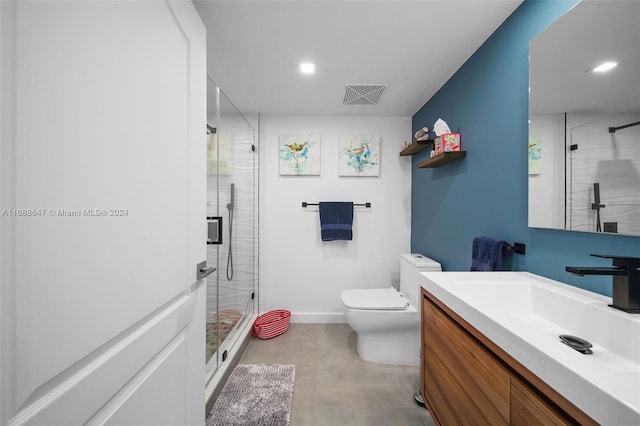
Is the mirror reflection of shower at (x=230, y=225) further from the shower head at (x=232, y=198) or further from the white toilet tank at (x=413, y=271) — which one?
the white toilet tank at (x=413, y=271)

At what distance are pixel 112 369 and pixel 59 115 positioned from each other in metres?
0.63

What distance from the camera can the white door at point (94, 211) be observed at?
0.44 m

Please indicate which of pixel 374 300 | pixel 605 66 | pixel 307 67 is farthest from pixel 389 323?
pixel 307 67

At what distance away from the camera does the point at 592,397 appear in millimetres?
446

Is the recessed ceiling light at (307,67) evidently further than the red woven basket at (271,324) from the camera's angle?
No

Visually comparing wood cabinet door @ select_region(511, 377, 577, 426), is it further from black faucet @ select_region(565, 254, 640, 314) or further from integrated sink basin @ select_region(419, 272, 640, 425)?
black faucet @ select_region(565, 254, 640, 314)

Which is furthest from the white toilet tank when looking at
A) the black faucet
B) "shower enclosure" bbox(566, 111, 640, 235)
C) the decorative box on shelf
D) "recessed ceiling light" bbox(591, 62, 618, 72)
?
"recessed ceiling light" bbox(591, 62, 618, 72)

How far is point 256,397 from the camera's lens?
1.51 meters

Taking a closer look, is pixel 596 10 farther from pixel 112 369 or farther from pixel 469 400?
pixel 112 369

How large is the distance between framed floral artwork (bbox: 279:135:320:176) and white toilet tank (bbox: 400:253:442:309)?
126 cm

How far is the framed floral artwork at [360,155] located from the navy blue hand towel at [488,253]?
4.41 feet

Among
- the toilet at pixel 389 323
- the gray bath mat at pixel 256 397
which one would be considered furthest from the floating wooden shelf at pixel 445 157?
the gray bath mat at pixel 256 397

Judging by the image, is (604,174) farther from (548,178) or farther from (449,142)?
(449,142)

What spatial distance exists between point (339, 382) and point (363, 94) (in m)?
2.24
